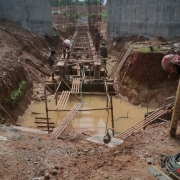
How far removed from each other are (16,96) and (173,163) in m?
7.54

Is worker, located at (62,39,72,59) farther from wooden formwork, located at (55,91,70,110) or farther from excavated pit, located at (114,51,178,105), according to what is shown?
wooden formwork, located at (55,91,70,110)

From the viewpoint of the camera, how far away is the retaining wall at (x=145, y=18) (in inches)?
622

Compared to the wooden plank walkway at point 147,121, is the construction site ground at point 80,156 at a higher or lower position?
higher

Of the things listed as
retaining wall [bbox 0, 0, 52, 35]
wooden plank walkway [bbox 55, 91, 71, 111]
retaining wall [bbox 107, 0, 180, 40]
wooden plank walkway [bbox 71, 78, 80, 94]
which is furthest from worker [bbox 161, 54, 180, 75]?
retaining wall [bbox 0, 0, 52, 35]

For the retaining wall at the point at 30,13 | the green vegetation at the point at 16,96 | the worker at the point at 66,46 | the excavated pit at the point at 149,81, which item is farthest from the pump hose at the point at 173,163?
the retaining wall at the point at 30,13

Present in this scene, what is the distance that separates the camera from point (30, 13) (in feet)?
65.3

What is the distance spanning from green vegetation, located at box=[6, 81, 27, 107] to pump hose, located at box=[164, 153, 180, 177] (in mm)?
6774

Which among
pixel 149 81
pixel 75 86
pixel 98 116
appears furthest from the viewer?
pixel 149 81

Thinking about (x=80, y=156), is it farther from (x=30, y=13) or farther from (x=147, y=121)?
(x=30, y=13)

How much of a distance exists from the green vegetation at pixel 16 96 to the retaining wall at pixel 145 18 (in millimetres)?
10996

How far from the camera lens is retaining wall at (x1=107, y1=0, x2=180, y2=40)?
51.8ft

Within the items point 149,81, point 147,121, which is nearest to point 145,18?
point 149,81

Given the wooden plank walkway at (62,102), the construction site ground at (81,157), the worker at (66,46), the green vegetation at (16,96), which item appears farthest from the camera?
the worker at (66,46)

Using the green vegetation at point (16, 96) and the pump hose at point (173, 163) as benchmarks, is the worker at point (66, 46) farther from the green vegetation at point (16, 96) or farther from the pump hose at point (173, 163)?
the pump hose at point (173, 163)
